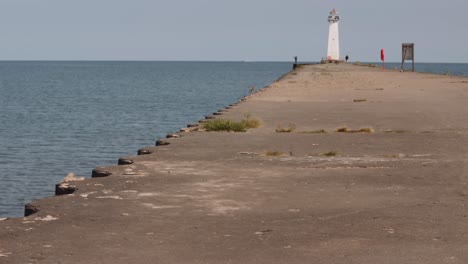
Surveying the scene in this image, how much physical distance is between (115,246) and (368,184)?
405 cm

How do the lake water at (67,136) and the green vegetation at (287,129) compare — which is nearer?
the green vegetation at (287,129)

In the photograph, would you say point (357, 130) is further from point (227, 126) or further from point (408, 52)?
point (408, 52)

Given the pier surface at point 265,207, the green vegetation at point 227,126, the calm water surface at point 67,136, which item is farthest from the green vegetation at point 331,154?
the calm water surface at point 67,136

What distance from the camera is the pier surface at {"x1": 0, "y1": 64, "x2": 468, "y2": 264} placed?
6.88 meters

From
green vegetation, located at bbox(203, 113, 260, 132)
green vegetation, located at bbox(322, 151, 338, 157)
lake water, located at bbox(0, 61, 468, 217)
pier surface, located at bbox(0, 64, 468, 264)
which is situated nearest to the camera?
pier surface, located at bbox(0, 64, 468, 264)

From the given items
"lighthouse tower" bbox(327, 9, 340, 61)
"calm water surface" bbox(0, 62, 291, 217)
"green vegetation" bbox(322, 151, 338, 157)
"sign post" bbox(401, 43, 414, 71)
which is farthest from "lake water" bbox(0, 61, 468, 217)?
"lighthouse tower" bbox(327, 9, 340, 61)

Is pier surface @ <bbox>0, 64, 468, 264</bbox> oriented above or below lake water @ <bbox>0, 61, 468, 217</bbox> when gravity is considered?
above

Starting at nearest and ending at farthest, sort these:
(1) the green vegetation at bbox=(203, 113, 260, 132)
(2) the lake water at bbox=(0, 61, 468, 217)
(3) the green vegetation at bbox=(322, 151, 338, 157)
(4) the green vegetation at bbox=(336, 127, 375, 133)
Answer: (3) the green vegetation at bbox=(322, 151, 338, 157)
(4) the green vegetation at bbox=(336, 127, 375, 133)
(1) the green vegetation at bbox=(203, 113, 260, 132)
(2) the lake water at bbox=(0, 61, 468, 217)

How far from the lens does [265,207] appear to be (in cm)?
880

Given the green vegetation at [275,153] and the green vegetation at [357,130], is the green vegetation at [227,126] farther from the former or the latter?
the green vegetation at [275,153]

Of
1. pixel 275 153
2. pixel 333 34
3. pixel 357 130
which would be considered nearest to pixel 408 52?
pixel 333 34

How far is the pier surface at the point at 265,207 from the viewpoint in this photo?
6.88 m

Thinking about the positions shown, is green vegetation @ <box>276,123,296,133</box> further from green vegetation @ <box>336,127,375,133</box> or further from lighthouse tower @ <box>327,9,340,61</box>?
lighthouse tower @ <box>327,9,340,61</box>

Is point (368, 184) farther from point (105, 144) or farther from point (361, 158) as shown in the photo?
point (105, 144)
